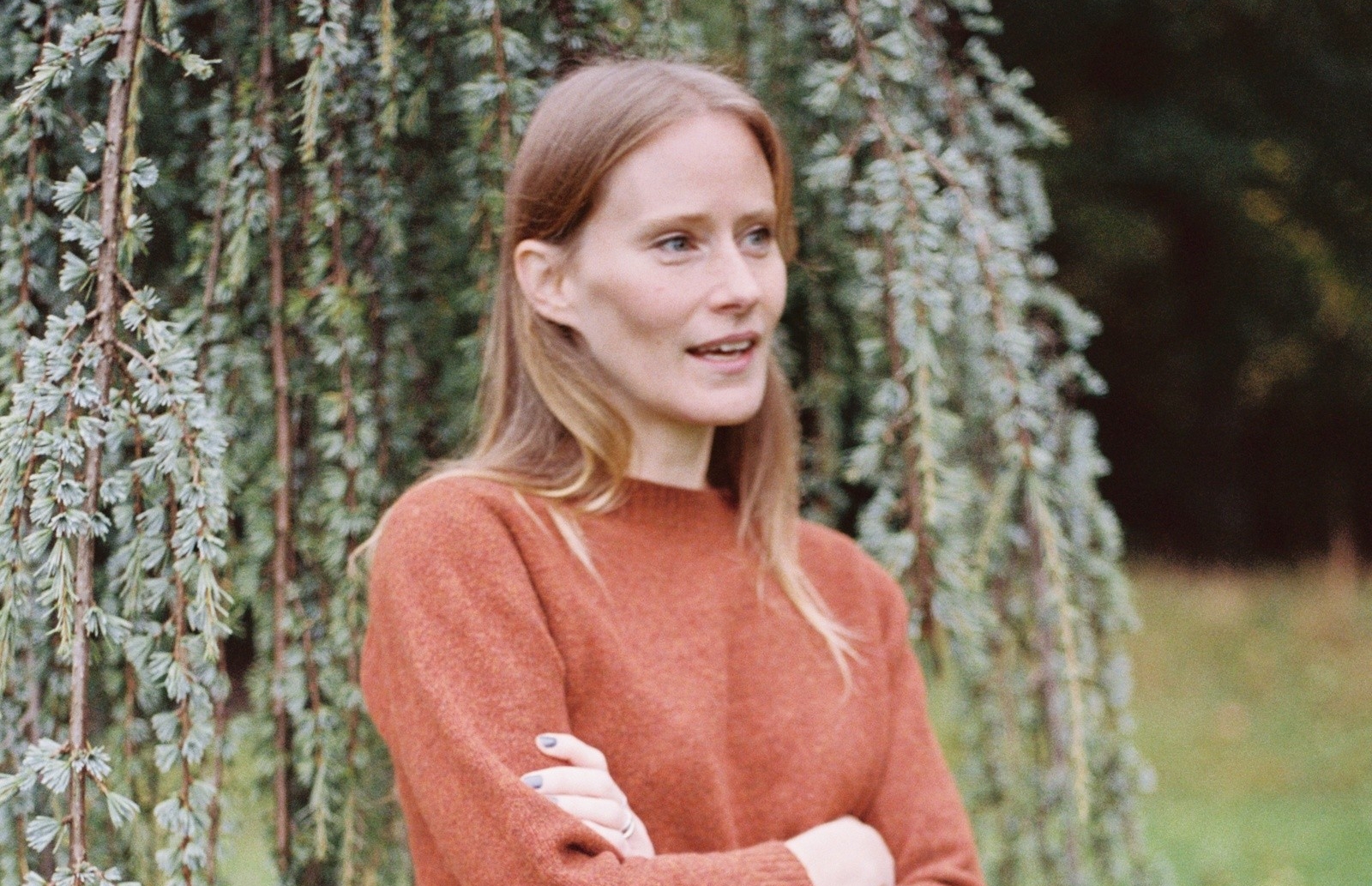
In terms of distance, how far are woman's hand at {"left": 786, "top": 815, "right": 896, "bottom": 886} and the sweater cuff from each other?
0.05ft

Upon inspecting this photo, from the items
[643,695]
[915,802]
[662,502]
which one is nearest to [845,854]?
[915,802]

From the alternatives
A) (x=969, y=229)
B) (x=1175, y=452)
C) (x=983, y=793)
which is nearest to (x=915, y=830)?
(x=983, y=793)

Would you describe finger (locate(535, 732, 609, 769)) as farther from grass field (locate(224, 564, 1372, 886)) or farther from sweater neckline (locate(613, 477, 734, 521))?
grass field (locate(224, 564, 1372, 886))

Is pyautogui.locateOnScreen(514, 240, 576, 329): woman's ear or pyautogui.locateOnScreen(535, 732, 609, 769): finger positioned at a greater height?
pyautogui.locateOnScreen(514, 240, 576, 329): woman's ear

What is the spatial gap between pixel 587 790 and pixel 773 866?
196 mm

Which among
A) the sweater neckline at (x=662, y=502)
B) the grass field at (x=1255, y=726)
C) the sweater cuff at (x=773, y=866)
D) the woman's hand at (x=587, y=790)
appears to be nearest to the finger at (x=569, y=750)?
the woman's hand at (x=587, y=790)

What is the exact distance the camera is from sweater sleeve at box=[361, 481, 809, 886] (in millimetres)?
1077

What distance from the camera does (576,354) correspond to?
4.57 ft

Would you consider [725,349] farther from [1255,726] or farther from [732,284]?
[1255,726]

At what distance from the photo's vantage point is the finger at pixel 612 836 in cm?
112

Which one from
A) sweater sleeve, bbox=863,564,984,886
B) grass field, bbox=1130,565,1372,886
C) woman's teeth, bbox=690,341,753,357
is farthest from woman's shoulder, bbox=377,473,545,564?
grass field, bbox=1130,565,1372,886

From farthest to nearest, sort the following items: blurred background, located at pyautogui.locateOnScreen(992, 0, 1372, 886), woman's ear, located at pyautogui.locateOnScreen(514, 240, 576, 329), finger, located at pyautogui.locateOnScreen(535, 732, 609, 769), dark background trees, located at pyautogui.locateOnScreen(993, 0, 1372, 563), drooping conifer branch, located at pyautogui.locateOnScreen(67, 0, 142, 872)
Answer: dark background trees, located at pyautogui.locateOnScreen(993, 0, 1372, 563), blurred background, located at pyautogui.locateOnScreen(992, 0, 1372, 886), woman's ear, located at pyautogui.locateOnScreen(514, 240, 576, 329), finger, located at pyautogui.locateOnScreen(535, 732, 609, 769), drooping conifer branch, located at pyautogui.locateOnScreen(67, 0, 142, 872)

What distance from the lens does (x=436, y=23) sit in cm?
136

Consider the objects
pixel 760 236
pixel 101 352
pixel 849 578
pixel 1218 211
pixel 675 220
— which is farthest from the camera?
pixel 1218 211
